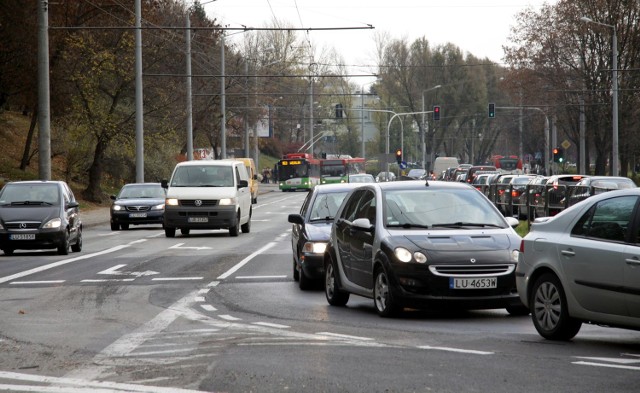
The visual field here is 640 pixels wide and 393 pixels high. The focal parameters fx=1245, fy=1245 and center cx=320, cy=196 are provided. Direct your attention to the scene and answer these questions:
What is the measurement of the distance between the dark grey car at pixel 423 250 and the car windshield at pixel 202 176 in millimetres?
18262

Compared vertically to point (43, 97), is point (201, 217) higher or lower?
lower

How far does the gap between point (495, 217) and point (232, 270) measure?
786 centimetres

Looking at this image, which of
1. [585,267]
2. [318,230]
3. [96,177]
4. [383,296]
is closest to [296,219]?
[318,230]

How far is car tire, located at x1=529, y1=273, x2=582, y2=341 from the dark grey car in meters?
1.44

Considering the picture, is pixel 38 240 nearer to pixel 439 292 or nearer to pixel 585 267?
pixel 439 292

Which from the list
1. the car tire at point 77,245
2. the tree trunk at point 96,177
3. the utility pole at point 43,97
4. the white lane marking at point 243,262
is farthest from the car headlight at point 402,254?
the tree trunk at point 96,177

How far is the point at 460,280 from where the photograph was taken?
42.9 ft

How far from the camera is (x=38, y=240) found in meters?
25.5

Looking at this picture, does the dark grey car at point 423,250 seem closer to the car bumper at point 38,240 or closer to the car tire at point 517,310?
the car tire at point 517,310

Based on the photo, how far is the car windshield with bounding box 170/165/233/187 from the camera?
33.4m

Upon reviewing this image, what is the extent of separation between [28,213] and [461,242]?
14616 mm

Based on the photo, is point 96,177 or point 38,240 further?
point 96,177

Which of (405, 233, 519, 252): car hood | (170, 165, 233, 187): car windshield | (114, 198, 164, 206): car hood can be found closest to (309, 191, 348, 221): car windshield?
(405, 233, 519, 252): car hood

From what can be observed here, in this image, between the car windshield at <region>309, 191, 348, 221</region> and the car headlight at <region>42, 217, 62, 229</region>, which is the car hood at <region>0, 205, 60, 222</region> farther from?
the car windshield at <region>309, 191, 348, 221</region>
